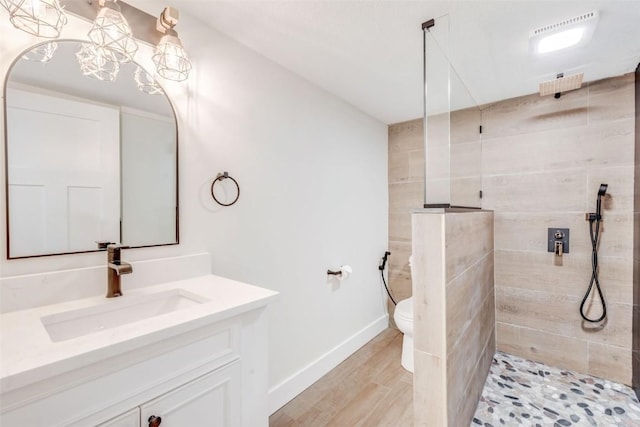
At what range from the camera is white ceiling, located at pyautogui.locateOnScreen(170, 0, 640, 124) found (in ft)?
4.61

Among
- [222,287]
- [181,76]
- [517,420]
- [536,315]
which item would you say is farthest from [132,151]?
[536,315]

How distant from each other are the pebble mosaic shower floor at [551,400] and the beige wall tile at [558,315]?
310 millimetres

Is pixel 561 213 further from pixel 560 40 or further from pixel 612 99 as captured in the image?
pixel 560 40

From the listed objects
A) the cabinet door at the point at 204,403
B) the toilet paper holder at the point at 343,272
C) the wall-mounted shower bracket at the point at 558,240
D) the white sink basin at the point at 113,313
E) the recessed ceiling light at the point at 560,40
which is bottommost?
the cabinet door at the point at 204,403

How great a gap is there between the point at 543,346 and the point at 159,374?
2.83 metres

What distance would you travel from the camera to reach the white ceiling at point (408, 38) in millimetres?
1406

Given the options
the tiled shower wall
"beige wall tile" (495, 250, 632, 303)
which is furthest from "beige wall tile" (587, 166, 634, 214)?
"beige wall tile" (495, 250, 632, 303)

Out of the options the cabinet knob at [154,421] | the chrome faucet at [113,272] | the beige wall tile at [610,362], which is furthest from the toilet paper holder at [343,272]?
the beige wall tile at [610,362]

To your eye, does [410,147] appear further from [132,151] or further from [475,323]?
[132,151]

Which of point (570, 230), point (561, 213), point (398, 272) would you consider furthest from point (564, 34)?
point (398, 272)

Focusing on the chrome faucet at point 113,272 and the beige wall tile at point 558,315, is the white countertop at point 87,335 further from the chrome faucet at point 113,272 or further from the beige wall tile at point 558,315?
the beige wall tile at point 558,315

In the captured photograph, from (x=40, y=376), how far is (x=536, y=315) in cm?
303

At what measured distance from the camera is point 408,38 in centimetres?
165

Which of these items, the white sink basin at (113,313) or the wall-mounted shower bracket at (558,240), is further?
the wall-mounted shower bracket at (558,240)
